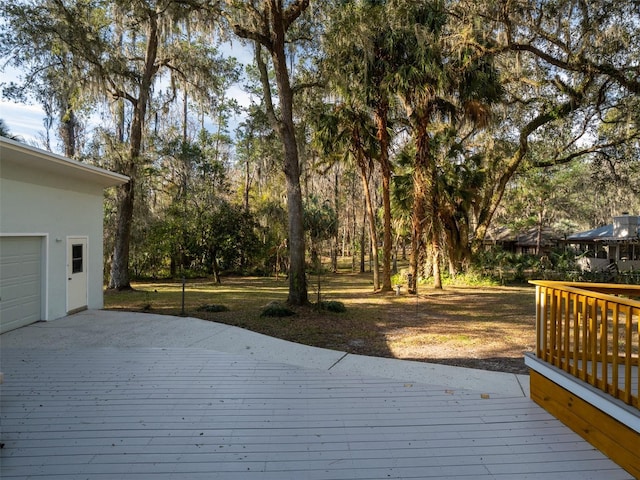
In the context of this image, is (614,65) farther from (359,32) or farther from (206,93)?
(206,93)

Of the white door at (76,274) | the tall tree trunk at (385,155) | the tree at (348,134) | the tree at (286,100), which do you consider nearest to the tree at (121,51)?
the tree at (286,100)

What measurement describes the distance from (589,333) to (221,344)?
456 centimetres

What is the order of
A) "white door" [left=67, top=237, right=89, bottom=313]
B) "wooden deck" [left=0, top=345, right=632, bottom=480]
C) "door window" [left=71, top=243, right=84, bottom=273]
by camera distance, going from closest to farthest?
1. "wooden deck" [left=0, top=345, right=632, bottom=480]
2. "white door" [left=67, top=237, right=89, bottom=313]
3. "door window" [left=71, top=243, right=84, bottom=273]

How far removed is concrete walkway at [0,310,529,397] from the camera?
176 inches

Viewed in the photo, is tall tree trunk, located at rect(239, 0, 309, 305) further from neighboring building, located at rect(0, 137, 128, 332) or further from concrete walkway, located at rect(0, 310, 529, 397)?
neighboring building, located at rect(0, 137, 128, 332)

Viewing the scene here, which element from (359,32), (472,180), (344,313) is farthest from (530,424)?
(472,180)

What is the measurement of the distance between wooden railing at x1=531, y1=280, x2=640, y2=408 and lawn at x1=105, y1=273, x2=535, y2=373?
1526 millimetres

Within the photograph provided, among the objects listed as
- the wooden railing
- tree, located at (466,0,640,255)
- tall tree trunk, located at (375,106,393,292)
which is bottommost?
the wooden railing

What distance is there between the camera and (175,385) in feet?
13.9

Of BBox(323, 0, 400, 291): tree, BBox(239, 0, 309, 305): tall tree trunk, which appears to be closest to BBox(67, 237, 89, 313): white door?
BBox(239, 0, 309, 305): tall tree trunk

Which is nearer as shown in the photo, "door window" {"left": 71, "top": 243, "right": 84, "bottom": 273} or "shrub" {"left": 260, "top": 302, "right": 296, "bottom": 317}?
"door window" {"left": 71, "top": 243, "right": 84, "bottom": 273}

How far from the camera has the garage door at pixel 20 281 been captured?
21.6 feet

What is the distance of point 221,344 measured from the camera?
5980 millimetres

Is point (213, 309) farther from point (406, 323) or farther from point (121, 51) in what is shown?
point (121, 51)
